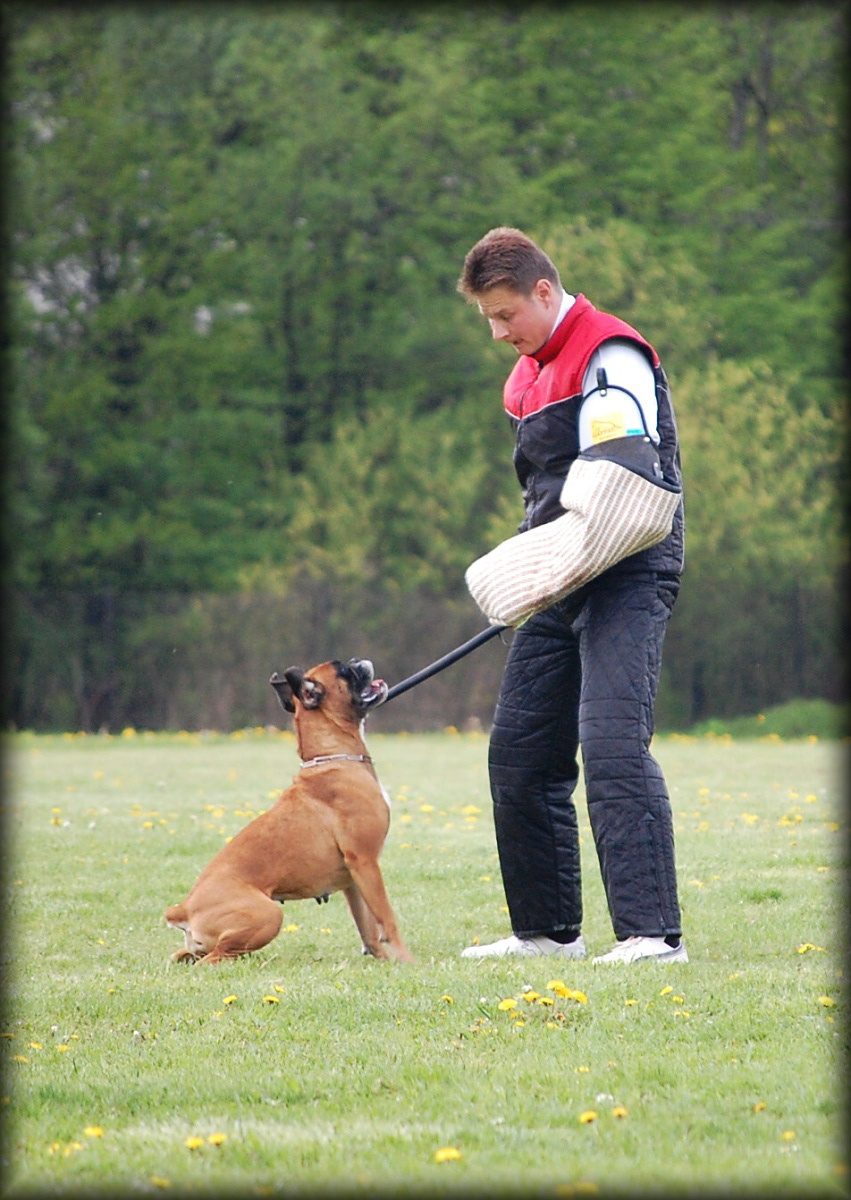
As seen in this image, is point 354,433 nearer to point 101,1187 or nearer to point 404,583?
point 404,583

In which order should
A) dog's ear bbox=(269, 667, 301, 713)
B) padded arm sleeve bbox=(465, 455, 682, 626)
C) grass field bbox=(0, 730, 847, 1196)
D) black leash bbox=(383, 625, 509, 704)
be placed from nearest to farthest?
grass field bbox=(0, 730, 847, 1196) → padded arm sleeve bbox=(465, 455, 682, 626) → black leash bbox=(383, 625, 509, 704) → dog's ear bbox=(269, 667, 301, 713)

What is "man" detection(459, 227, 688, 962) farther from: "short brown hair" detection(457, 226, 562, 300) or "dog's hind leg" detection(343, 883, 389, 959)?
"dog's hind leg" detection(343, 883, 389, 959)

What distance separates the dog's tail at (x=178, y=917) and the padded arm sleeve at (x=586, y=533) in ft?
5.49

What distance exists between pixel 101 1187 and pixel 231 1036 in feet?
4.16

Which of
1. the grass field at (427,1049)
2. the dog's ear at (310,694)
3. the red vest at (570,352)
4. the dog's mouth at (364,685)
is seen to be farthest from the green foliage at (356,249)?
the red vest at (570,352)

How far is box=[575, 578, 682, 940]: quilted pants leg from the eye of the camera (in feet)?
15.9

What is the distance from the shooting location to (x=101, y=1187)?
2904mm

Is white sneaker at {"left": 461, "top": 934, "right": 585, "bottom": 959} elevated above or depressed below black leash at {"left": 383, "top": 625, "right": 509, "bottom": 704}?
below

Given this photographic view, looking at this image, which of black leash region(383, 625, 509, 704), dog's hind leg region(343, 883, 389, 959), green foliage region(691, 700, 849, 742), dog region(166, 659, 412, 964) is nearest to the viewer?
black leash region(383, 625, 509, 704)

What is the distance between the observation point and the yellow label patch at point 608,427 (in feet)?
15.9

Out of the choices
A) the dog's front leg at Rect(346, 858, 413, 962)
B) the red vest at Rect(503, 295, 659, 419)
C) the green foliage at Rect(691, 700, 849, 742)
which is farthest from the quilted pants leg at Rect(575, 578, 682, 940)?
the green foliage at Rect(691, 700, 849, 742)

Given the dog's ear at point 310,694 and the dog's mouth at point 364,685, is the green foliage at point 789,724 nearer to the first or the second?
the dog's mouth at point 364,685

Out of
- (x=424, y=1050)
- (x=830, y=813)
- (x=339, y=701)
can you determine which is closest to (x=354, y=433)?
(x=830, y=813)

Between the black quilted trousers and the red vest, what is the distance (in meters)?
0.68
